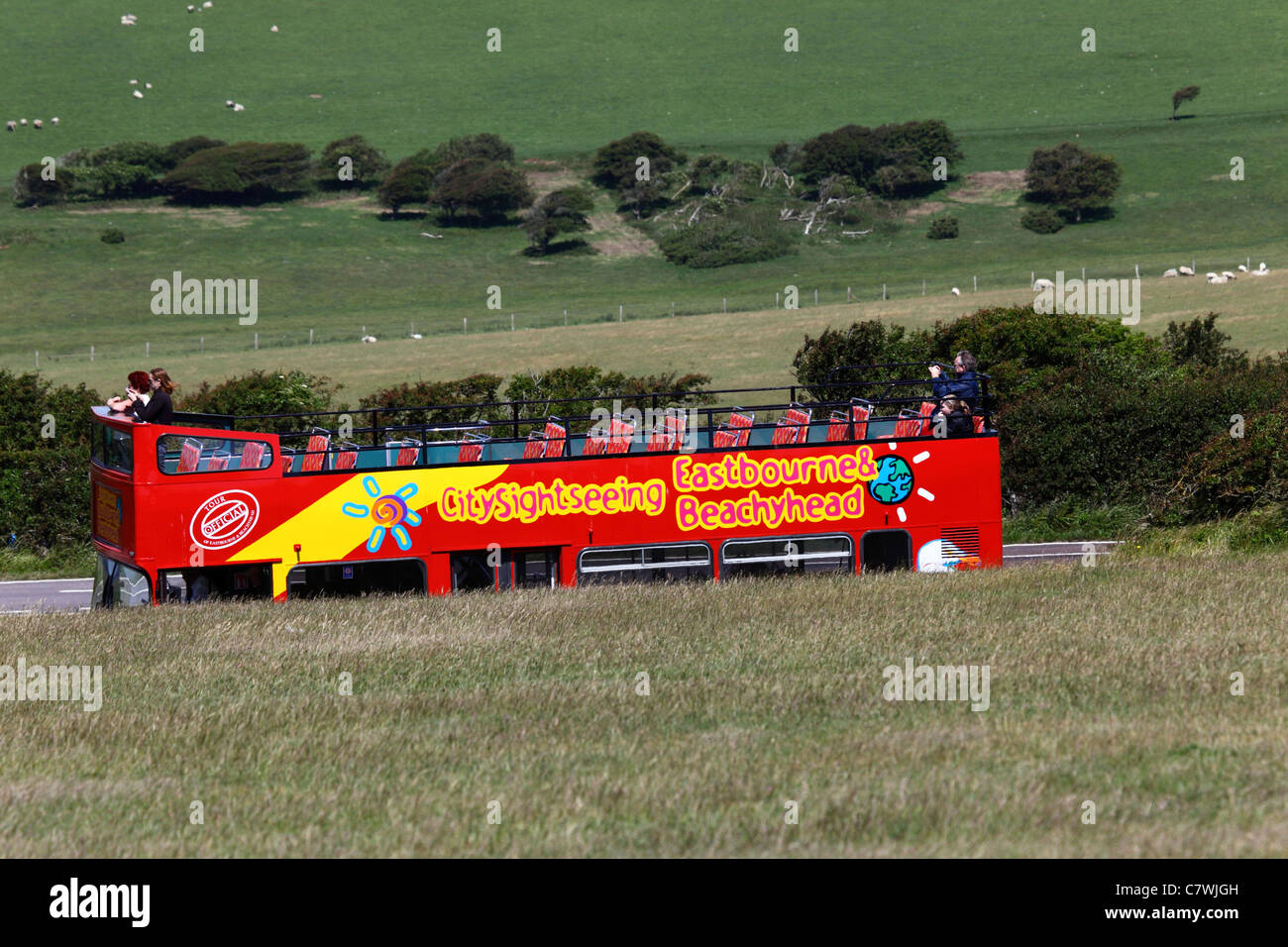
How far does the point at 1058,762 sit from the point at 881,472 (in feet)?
31.6

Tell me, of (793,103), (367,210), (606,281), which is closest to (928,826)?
(606,281)

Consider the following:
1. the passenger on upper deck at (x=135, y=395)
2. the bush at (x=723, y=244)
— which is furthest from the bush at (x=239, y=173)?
the passenger on upper deck at (x=135, y=395)

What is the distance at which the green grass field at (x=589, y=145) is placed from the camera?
334ft

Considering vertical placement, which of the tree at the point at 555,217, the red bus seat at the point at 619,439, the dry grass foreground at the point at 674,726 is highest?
the tree at the point at 555,217

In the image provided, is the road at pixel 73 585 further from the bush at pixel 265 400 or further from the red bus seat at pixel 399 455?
the bush at pixel 265 400

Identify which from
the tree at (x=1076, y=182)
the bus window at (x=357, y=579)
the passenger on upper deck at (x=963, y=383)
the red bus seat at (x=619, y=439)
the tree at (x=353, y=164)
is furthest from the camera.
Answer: the tree at (x=353, y=164)

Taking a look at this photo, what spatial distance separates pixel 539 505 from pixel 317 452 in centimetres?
322

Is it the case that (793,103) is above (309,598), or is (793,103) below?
above

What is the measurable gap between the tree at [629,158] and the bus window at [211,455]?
439 feet

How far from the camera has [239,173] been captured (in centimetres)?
14775

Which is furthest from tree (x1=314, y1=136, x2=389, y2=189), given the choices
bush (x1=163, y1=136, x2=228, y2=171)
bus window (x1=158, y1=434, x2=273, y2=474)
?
bus window (x1=158, y1=434, x2=273, y2=474)

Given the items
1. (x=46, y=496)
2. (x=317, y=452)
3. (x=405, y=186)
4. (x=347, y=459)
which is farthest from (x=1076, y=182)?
(x=317, y=452)

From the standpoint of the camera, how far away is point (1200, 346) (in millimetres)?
44062

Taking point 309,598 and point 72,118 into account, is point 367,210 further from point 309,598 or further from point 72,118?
point 309,598
